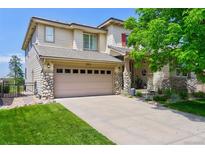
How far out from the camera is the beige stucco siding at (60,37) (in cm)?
1580

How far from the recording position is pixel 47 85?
13008 mm

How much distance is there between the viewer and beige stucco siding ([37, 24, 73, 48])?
15797 millimetres

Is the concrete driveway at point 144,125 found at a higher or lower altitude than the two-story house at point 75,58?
lower

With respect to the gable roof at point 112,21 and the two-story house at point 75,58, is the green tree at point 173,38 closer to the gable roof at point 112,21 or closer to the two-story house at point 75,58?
the two-story house at point 75,58

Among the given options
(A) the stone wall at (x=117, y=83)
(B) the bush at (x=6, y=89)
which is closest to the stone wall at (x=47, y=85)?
(A) the stone wall at (x=117, y=83)

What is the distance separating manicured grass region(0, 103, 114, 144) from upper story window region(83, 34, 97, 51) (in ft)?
31.3

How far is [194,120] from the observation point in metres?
8.98

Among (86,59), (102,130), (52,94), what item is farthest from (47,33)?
(102,130)

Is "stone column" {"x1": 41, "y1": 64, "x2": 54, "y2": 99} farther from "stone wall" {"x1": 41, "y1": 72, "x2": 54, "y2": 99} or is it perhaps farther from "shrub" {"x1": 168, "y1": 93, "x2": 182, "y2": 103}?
"shrub" {"x1": 168, "y1": 93, "x2": 182, "y2": 103}

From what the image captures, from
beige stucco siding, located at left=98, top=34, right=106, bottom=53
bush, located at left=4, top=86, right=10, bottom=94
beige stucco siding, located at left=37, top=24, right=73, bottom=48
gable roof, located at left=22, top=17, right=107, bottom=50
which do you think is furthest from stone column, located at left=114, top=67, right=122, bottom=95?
bush, located at left=4, top=86, right=10, bottom=94

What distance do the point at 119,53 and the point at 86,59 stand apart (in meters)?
3.69

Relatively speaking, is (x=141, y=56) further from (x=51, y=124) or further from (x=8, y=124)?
(x=8, y=124)
